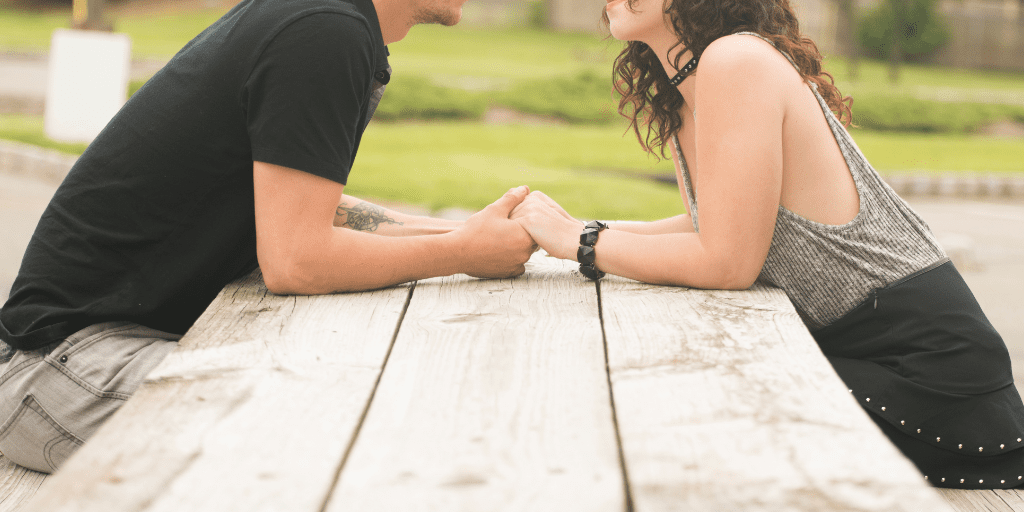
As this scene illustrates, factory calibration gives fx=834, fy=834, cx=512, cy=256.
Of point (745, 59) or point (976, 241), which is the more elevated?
point (745, 59)

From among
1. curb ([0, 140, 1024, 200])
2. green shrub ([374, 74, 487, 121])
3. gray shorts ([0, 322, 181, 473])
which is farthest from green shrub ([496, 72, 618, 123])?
gray shorts ([0, 322, 181, 473])

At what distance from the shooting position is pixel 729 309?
1.52 metres

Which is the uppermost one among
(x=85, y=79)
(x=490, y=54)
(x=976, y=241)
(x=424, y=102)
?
(x=85, y=79)

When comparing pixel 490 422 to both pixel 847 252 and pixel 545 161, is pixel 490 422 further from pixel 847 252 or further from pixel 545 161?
pixel 545 161

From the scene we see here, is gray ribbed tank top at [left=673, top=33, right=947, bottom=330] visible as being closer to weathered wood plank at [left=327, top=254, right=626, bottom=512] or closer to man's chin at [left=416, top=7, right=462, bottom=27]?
weathered wood plank at [left=327, top=254, right=626, bottom=512]

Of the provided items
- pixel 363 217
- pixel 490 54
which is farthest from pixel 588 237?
pixel 490 54

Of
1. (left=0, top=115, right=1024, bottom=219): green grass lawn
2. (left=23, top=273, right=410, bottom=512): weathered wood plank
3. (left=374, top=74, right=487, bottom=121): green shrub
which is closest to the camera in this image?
(left=23, top=273, right=410, bottom=512): weathered wood plank

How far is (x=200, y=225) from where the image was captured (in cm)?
171

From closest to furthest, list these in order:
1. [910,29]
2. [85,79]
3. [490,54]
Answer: [85,79] → [490,54] → [910,29]

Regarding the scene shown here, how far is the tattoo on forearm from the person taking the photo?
2.13m

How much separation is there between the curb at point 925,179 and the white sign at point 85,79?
393 mm

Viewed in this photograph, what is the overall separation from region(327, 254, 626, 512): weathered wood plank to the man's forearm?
0.61m

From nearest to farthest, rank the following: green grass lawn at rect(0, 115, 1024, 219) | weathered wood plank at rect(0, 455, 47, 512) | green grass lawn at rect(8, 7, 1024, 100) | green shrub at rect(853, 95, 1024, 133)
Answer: weathered wood plank at rect(0, 455, 47, 512) → green grass lawn at rect(0, 115, 1024, 219) → green shrub at rect(853, 95, 1024, 133) → green grass lawn at rect(8, 7, 1024, 100)

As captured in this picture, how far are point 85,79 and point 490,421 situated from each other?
8525mm
